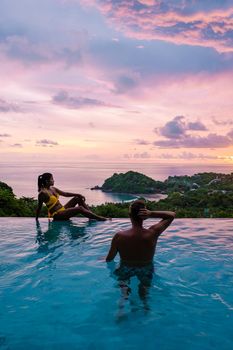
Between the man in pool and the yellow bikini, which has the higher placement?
the yellow bikini

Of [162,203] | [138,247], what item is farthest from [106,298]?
[162,203]

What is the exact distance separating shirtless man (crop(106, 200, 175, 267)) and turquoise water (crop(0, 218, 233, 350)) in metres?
0.34

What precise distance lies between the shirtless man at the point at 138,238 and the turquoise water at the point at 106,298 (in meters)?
0.34

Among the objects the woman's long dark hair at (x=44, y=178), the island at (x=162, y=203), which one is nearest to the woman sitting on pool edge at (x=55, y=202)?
the woman's long dark hair at (x=44, y=178)

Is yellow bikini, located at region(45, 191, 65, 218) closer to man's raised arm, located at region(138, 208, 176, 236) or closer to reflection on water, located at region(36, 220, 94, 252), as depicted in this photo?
reflection on water, located at region(36, 220, 94, 252)

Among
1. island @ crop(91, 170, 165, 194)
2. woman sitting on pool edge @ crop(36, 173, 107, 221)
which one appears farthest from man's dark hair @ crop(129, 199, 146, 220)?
island @ crop(91, 170, 165, 194)

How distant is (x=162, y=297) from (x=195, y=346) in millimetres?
1189

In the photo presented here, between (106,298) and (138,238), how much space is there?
94 centimetres

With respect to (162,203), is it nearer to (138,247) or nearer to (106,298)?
(138,247)

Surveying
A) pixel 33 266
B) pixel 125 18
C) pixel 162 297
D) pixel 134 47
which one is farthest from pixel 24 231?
pixel 134 47

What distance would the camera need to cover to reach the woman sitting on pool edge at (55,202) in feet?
28.6

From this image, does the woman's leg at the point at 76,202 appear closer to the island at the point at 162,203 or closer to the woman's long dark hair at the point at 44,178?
the woman's long dark hair at the point at 44,178

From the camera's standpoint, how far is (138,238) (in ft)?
15.6

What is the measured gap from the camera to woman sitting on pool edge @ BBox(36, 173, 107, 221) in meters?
8.71
